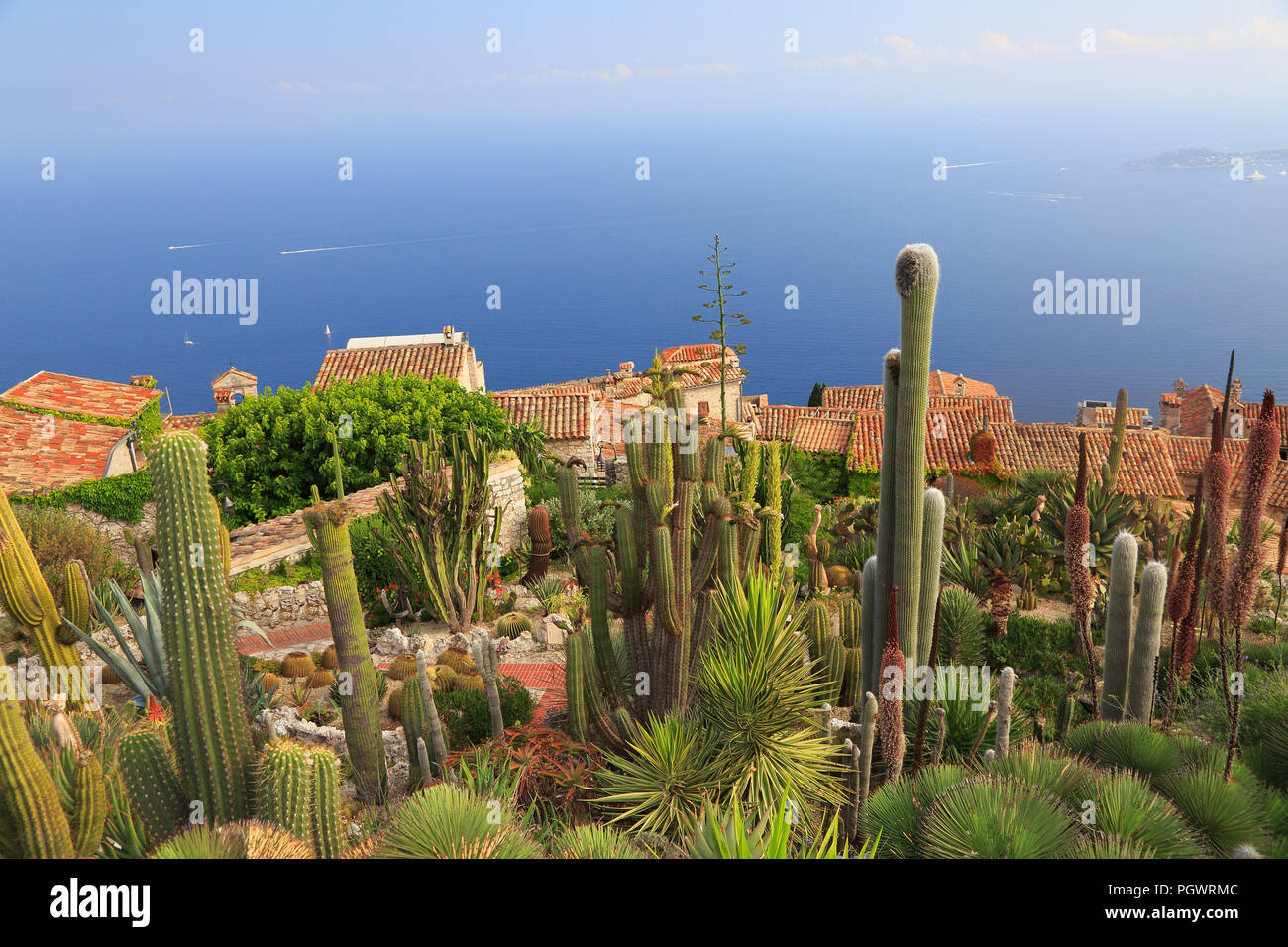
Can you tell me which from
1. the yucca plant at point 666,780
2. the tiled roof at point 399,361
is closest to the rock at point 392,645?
the yucca plant at point 666,780

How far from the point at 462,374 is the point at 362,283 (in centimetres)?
18214

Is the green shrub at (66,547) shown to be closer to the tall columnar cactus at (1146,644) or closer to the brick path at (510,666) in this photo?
the brick path at (510,666)

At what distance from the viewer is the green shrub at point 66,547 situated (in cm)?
1291

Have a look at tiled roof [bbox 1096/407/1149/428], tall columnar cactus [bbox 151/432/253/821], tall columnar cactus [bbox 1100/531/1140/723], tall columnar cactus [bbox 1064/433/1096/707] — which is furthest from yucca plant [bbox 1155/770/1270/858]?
tiled roof [bbox 1096/407/1149/428]

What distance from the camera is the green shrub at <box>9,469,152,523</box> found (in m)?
16.6

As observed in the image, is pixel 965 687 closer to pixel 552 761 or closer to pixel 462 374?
pixel 552 761

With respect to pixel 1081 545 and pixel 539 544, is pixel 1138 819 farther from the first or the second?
pixel 539 544

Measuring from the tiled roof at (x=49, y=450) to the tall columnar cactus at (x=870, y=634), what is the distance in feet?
53.1

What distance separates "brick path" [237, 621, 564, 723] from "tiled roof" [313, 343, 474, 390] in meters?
16.9

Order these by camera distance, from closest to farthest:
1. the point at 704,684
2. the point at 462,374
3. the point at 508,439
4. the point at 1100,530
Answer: the point at 704,684
the point at 1100,530
the point at 508,439
the point at 462,374

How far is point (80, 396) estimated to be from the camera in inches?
818

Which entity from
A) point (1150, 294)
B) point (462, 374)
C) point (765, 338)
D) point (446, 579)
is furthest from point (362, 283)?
point (446, 579)
